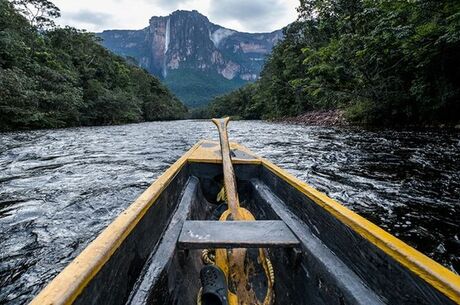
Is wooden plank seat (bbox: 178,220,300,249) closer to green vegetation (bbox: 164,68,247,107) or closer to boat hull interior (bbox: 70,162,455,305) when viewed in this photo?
boat hull interior (bbox: 70,162,455,305)

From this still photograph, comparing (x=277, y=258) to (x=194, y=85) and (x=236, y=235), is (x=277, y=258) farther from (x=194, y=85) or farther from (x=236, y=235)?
(x=194, y=85)

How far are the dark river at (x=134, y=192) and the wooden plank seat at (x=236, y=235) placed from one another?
1.25 m

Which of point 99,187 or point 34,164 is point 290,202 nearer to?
point 99,187

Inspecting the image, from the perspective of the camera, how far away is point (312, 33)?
78.3ft

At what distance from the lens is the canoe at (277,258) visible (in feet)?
3.32

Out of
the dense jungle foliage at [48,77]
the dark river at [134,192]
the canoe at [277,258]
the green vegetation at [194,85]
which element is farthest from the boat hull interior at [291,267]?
the green vegetation at [194,85]

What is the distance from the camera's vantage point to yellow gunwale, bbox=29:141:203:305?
84 cm

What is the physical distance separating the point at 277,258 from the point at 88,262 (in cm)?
146

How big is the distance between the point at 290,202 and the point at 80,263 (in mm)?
1848

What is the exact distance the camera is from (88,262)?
3.39 feet

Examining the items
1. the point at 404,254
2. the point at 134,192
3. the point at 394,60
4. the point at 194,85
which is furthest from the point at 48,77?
the point at 194,85

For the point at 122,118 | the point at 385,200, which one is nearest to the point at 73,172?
the point at 385,200

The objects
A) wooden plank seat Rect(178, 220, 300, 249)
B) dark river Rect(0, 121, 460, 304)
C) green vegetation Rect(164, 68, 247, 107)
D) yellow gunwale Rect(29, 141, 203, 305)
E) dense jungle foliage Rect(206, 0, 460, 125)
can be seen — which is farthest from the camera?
green vegetation Rect(164, 68, 247, 107)

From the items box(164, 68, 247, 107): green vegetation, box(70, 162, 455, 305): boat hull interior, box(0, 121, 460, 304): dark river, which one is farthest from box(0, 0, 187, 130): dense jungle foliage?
box(164, 68, 247, 107): green vegetation
